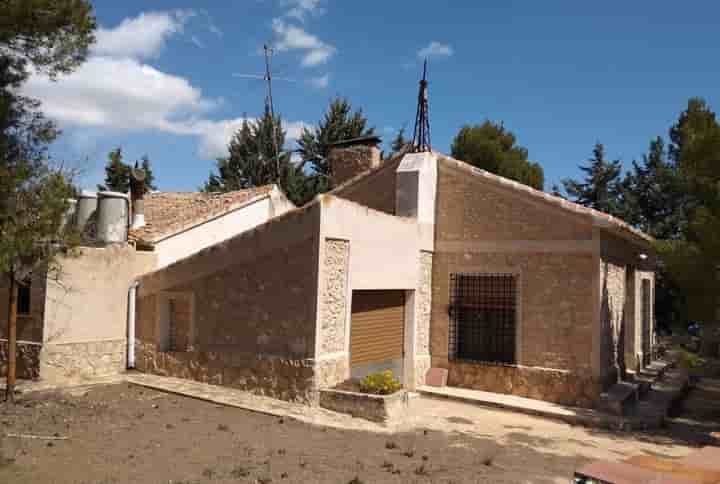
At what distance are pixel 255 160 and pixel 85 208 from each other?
19.4 meters

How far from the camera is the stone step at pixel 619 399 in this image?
424 inches

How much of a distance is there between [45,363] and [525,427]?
8.81 m

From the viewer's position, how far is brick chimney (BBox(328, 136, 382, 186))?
49.8 feet

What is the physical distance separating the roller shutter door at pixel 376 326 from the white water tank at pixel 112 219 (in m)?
5.55

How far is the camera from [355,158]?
15.4 meters

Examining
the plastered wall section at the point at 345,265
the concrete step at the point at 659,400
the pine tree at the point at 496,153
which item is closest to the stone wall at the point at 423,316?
the plastered wall section at the point at 345,265

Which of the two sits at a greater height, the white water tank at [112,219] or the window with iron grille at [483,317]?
the white water tank at [112,219]

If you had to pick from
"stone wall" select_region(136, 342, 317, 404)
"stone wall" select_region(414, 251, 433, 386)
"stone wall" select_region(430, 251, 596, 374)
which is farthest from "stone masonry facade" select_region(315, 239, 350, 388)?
"stone wall" select_region(430, 251, 596, 374)

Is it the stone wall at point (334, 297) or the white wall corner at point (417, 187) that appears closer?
the stone wall at point (334, 297)

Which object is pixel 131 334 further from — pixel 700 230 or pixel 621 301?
pixel 700 230

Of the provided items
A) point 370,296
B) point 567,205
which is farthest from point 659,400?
point 370,296

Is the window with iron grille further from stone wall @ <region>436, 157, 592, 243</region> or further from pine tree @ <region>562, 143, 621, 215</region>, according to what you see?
pine tree @ <region>562, 143, 621, 215</region>

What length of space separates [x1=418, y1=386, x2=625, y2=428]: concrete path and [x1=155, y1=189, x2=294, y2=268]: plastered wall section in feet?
19.2

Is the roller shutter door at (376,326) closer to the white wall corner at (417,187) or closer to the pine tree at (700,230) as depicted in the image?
the white wall corner at (417,187)
